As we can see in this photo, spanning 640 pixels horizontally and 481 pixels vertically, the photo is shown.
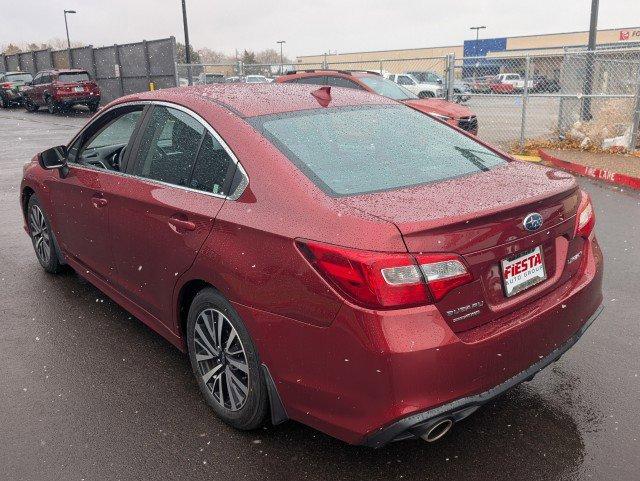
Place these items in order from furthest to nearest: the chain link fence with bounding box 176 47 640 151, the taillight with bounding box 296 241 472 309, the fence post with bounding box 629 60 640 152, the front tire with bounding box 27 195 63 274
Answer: the chain link fence with bounding box 176 47 640 151 < the fence post with bounding box 629 60 640 152 < the front tire with bounding box 27 195 63 274 < the taillight with bounding box 296 241 472 309

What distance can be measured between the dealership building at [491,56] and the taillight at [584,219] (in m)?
8.78

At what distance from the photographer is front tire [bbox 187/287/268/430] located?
2787 mm

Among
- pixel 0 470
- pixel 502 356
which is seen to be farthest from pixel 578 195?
pixel 0 470

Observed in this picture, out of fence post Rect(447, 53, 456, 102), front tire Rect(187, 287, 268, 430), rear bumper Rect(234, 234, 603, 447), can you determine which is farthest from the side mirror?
fence post Rect(447, 53, 456, 102)

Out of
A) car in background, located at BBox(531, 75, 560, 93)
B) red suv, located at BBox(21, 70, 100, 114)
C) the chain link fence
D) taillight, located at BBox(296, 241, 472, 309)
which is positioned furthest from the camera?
red suv, located at BBox(21, 70, 100, 114)

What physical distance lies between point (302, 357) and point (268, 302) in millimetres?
279

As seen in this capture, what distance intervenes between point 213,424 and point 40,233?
311cm

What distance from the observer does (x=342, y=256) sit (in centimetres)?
227

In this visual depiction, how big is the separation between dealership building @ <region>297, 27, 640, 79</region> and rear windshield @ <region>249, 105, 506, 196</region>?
338 inches

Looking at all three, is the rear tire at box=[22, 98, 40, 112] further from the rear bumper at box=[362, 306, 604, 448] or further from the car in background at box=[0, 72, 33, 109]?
the rear bumper at box=[362, 306, 604, 448]

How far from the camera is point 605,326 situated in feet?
13.3

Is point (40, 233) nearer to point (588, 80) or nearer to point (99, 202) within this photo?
point (99, 202)

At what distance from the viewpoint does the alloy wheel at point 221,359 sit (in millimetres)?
2898

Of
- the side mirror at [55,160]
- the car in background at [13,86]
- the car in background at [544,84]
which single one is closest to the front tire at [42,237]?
the side mirror at [55,160]
